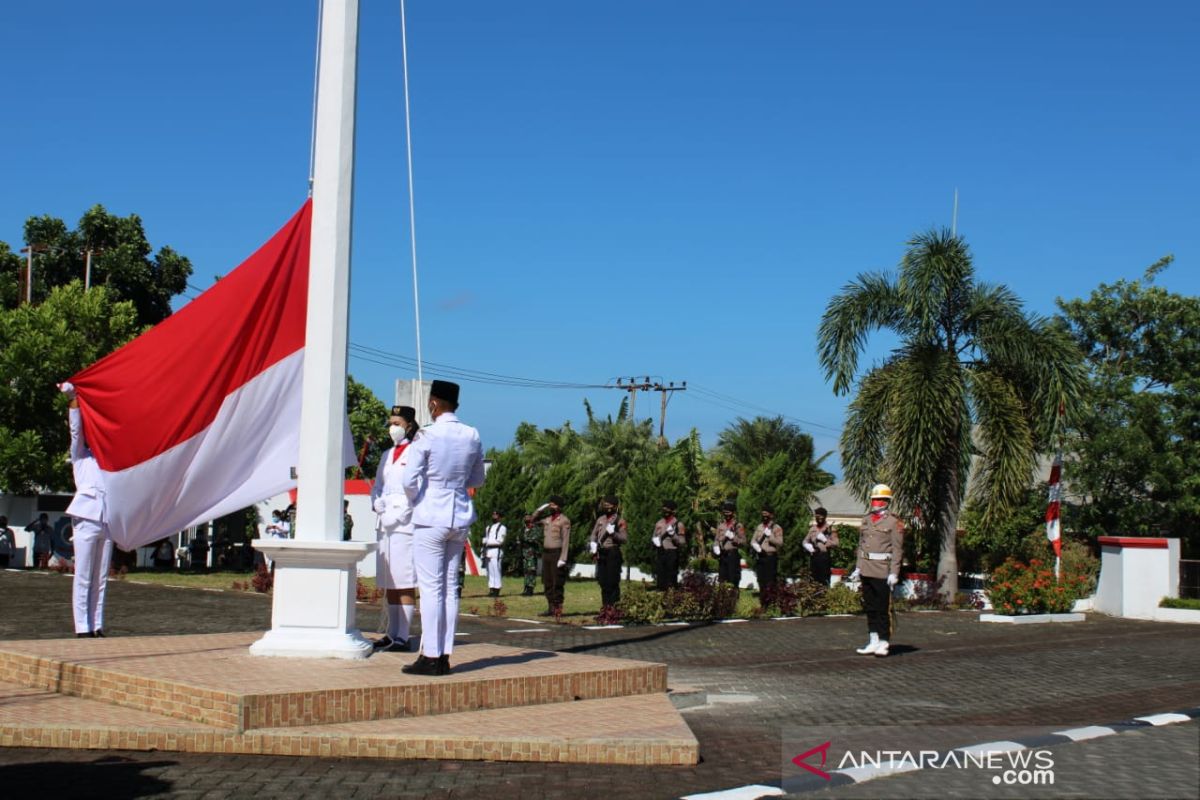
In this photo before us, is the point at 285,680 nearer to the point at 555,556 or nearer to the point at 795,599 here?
the point at 555,556

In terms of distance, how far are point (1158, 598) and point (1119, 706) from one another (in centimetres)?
1428

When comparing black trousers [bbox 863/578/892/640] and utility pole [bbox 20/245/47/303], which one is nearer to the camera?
black trousers [bbox 863/578/892/640]

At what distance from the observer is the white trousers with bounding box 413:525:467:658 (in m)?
8.33

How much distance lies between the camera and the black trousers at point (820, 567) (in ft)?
71.4

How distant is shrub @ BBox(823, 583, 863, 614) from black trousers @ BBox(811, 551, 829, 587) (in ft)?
3.25

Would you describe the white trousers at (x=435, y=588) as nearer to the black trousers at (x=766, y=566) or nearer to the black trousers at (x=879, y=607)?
the black trousers at (x=879, y=607)

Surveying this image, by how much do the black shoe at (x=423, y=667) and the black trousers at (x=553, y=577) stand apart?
33.4 feet

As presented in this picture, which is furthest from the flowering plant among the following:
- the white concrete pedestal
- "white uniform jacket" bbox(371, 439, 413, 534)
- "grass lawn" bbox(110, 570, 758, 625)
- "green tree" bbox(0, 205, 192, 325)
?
"green tree" bbox(0, 205, 192, 325)

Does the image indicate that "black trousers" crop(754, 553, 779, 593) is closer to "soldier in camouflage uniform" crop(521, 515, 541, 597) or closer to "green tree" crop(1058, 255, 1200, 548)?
"soldier in camouflage uniform" crop(521, 515, 541, 597)

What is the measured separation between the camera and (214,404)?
956 centimetres

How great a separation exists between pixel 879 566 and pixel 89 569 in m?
8.37

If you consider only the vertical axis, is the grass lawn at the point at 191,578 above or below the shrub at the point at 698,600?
below

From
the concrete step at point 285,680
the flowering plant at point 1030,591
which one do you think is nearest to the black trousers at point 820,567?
the flowering plant at point 1030,591

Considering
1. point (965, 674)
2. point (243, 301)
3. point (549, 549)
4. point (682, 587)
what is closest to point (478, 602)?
point (549, 549)
